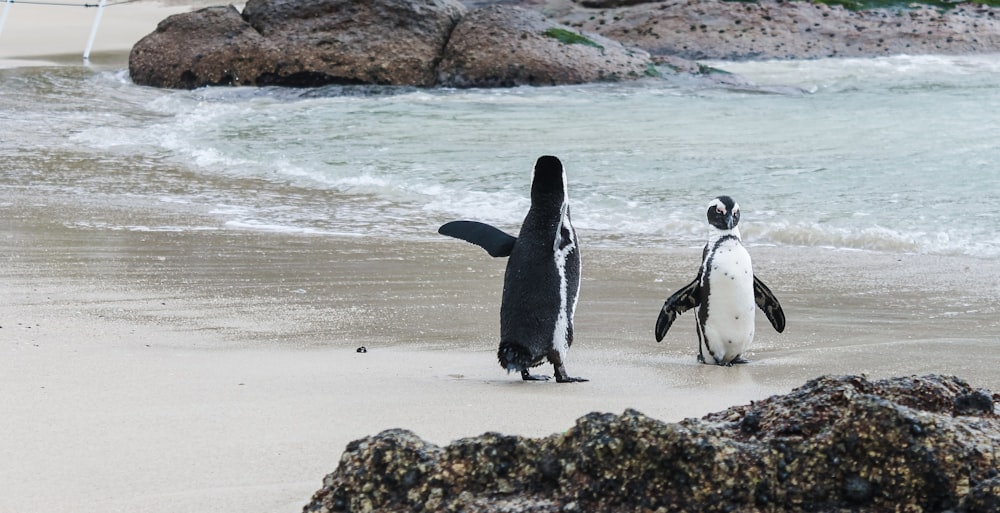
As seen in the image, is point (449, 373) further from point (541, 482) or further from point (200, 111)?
point (200, 111)

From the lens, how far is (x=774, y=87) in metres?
14.6

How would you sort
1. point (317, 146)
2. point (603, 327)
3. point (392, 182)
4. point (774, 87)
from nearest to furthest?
point (603, 327) → point (392, 182) → point (317, 146) → point (774, 87)

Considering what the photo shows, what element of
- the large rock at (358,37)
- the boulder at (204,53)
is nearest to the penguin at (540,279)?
the large rock at (358,37)

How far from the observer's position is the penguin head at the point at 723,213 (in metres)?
4.49

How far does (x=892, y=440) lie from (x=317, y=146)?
9216 millimetres

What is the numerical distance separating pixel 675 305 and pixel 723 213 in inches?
15.3

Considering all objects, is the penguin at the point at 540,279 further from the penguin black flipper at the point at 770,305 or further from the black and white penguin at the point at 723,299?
the penguin black flipper at the point at 770,305

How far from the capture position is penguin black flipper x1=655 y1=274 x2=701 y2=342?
430 cm

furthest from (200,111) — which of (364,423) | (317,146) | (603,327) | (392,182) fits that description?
(364,423)

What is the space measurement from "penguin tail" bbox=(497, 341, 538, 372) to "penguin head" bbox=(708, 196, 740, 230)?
1.04m

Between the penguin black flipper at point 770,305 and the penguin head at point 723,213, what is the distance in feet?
0.70

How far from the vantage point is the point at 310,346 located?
409cm

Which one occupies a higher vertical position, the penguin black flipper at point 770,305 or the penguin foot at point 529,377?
the penguin black flipper at point 770,305

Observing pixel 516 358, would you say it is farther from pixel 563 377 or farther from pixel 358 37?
pixel 358 37
